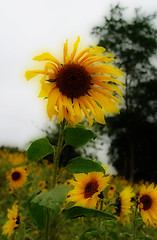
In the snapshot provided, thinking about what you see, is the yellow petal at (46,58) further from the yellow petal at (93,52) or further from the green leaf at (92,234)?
the green leaf at (92,234)

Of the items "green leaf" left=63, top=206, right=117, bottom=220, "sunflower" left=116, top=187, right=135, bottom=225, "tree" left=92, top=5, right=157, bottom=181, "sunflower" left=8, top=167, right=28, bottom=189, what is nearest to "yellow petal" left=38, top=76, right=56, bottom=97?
"green leaf" left=63, top=206, right=117, bottom=220

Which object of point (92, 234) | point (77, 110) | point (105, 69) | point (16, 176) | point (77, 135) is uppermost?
point (16, 176)

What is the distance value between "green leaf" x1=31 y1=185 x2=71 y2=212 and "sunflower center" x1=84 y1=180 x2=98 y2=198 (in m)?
0.33

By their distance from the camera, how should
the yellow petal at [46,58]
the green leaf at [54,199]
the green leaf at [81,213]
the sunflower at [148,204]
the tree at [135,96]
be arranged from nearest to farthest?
the green leaf at [54,199], the green leaf at [81,213], the yellow petal at [46,58], the sunflower at [148,204], the tree at [135,96]

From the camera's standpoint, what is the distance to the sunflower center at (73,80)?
1.31m

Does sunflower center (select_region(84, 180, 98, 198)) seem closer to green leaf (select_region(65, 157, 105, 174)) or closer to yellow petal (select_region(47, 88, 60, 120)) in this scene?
green leaf (select_region(65, 157, 105, 174))

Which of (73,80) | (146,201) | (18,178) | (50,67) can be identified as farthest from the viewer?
(18,178)

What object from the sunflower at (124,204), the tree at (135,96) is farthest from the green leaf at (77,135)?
the tree at (135,96)

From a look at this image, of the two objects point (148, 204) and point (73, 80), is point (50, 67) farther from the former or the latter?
point (148, 204)

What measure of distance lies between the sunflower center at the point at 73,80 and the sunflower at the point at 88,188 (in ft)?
1.40

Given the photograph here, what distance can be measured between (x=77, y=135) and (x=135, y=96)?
13.2m

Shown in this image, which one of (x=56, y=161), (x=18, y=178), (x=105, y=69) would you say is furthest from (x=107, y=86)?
(x=18, y=178)

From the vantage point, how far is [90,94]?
1.37 m

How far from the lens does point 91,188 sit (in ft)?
4.66
